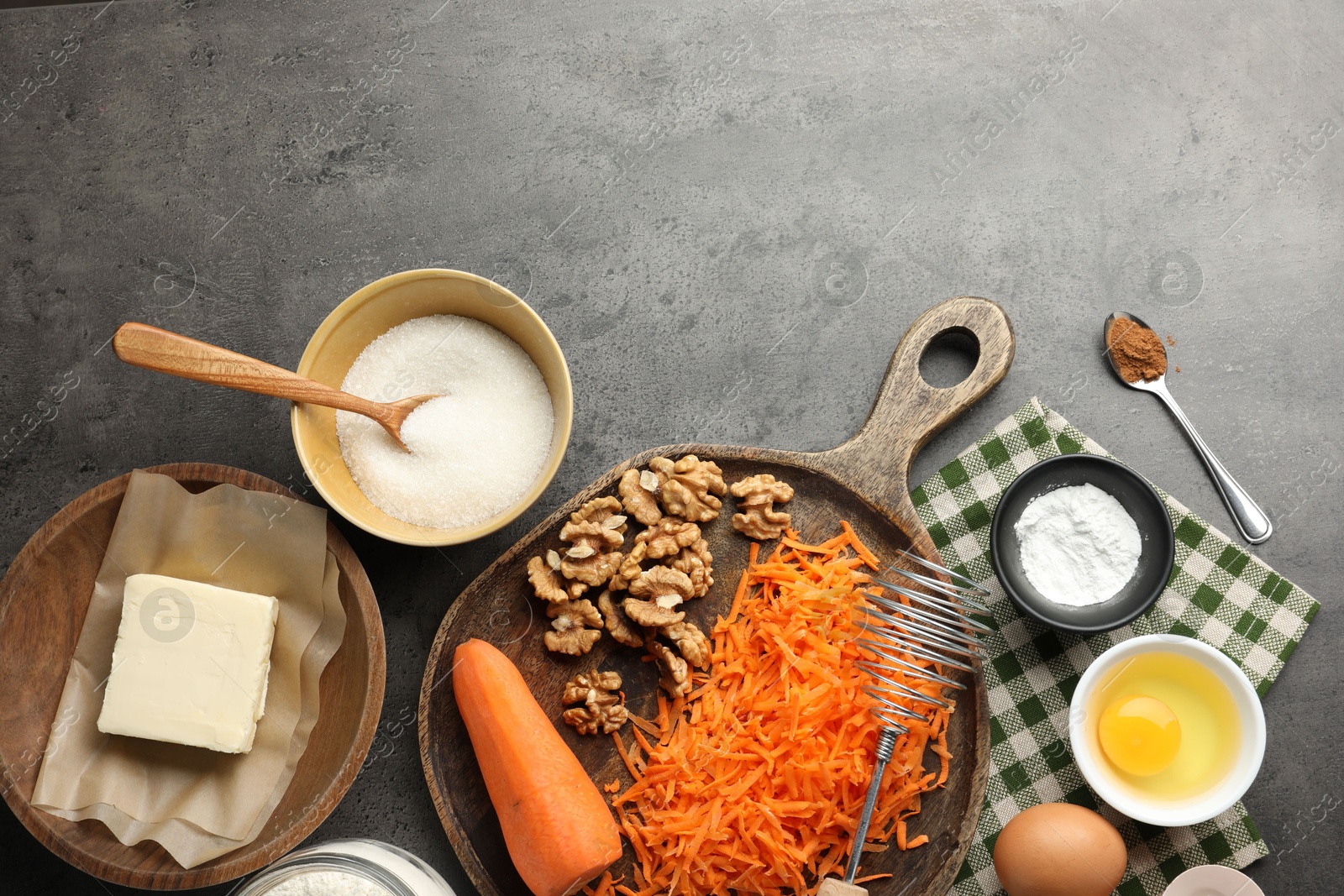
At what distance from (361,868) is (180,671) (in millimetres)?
719

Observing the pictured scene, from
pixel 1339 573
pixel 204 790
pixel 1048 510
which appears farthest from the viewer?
pixel 1339 573

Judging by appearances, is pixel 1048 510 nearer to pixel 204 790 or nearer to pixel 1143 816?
pixel 1143 816

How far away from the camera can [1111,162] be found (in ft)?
9.17

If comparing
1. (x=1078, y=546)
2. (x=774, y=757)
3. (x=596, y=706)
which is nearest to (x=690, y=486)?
(x=596, y=706)

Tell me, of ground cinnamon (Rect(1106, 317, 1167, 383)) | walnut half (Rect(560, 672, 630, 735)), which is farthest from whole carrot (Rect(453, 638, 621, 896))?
ground cinnamon (Rect(1106, 317, 1167, 383))

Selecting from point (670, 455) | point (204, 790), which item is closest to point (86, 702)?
point (204, 790)

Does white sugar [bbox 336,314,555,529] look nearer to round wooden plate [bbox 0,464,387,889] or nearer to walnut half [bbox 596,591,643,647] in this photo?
round wooden plate [bbox 0,464,387,889]

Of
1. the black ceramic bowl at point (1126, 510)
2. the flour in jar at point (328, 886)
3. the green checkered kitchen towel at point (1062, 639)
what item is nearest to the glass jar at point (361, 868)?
the flour in jar at point (328, 886)

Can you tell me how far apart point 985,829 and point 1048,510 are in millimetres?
1010

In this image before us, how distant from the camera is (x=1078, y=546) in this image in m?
2.40

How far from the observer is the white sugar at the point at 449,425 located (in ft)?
7.57

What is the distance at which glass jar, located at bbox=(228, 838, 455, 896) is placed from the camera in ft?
6.92

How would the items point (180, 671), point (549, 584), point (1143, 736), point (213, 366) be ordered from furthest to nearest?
point (549, 584) < point (1143, 736) < point (180, 671) < point (213, 366)

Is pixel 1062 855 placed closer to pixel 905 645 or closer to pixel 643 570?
pixel 905 645
